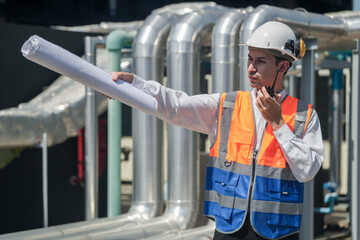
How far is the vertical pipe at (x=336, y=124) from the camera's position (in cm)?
823

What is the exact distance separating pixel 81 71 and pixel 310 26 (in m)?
3.62

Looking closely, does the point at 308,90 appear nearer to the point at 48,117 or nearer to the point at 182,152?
the point at 182,152

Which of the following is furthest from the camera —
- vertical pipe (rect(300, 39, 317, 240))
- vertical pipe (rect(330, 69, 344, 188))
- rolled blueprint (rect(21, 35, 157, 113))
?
vertical pipe (rect(330, 69, 344, 188))

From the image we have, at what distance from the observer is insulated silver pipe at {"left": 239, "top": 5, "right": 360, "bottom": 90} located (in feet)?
15.1

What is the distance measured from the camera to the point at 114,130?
5.98m

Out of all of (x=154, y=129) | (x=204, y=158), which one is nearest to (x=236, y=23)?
(x=154, y=129)

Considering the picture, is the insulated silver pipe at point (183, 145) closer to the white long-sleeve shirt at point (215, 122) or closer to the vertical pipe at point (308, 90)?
the vertical pipe at point (308, 90)

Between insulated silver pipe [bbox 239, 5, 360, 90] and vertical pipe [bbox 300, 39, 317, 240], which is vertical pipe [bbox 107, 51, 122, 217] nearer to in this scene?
insulated silver pipe [bbox 239, 5, 360, 90]

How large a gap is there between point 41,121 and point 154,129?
60.3 inches

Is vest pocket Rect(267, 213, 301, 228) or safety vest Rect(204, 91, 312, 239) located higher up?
safety vest Rect(204, 91, 312, 239)

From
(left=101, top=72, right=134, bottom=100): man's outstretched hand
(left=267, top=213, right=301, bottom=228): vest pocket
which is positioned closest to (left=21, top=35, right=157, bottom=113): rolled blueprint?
(left=101, top=72, right=134, bottom=100): man's outstretched hand

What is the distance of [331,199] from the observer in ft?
23.6

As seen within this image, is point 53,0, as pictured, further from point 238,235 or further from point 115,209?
point 238,235

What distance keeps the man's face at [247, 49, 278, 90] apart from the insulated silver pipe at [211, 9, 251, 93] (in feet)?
7.74
